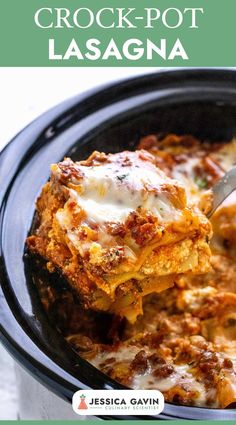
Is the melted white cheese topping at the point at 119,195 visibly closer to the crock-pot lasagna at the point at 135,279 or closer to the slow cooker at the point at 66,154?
the crock-pot lasagna at the point at 135,279

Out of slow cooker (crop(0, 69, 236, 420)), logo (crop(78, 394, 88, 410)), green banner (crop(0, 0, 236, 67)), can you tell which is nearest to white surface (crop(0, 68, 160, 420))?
slow cooker (crop(0, 69, 236, 420))

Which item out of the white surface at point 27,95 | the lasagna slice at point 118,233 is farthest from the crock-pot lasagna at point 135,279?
the white surface at point 27,95

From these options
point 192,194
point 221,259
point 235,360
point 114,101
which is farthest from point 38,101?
point 235,360

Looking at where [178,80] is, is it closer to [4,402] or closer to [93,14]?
[93,14]

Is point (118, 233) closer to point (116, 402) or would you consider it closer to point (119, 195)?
point (119, 195)

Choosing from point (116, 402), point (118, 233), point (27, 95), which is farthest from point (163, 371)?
point (27, 95)
